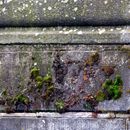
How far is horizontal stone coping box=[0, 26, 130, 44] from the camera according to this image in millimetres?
4664

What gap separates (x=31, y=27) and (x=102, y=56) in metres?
0.69

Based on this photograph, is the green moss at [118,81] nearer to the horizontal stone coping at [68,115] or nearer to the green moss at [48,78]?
the horizontal stone coping at [68,115]

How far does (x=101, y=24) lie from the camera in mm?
4711

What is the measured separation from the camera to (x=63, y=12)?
15.6 ft

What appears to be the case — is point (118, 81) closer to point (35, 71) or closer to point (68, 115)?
point (68, 115)

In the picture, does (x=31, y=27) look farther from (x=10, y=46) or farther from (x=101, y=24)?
(x=101, y=24)

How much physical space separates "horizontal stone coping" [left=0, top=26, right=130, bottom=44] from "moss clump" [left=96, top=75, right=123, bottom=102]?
13.4 inches

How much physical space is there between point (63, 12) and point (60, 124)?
39.1 inches

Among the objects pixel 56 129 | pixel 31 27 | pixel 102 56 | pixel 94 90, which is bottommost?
pixel 56 129

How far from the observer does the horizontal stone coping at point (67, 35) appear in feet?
15.3

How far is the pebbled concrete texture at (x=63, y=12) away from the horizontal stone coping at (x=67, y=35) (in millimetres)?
53

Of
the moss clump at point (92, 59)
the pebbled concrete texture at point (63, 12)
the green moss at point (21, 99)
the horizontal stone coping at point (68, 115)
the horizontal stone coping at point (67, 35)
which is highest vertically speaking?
the pebbled concrete texture at point (63, 12)

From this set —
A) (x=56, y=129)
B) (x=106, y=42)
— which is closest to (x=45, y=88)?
(x=56, y=129)

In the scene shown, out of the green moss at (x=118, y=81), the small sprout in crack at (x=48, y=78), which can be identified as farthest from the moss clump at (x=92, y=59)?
the small sprout in crack at (x=48, y=78)
